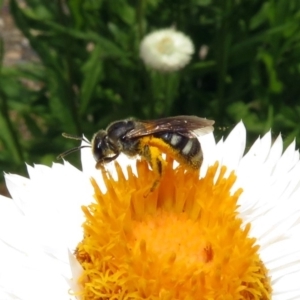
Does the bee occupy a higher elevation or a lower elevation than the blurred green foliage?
lower

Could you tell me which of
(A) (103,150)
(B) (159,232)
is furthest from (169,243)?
(A) (103,150)

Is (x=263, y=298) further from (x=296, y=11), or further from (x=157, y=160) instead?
(x=296, y=11)

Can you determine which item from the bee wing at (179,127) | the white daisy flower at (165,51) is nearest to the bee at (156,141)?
the bee wing at (179,127)

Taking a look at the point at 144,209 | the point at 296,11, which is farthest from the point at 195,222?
the point at 296,11

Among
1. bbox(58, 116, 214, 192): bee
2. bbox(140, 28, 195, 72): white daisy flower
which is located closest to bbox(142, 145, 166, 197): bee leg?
bbox(58, 116, 214, 192): bee

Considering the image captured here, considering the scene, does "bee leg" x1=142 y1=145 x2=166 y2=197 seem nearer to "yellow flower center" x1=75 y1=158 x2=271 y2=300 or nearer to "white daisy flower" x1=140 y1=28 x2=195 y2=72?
"yellow flower center" x1=75 y1=158 x2=271 y2=300

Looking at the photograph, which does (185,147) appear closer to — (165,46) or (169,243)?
(169,243)

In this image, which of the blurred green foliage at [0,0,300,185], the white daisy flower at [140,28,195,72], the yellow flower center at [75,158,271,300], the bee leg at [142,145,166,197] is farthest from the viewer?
the blurred green foliage at [0,0,300,185]
